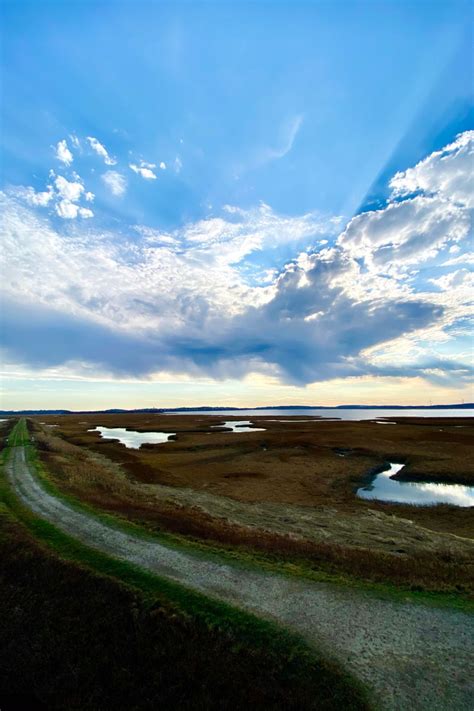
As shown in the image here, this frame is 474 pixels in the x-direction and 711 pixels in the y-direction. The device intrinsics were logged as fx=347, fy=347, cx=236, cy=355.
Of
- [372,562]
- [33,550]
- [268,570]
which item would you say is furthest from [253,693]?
[33,550]

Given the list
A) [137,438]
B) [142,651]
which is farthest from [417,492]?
[137,438]

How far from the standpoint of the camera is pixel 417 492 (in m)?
40.2

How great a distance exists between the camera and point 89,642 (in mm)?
11875

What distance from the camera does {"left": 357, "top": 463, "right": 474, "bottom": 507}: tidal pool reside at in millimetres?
36250

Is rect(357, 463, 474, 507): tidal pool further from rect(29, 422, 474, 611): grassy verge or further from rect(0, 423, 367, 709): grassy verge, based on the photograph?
rect(0, 423, 367, 709): grassy verge

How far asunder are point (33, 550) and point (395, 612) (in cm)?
1762

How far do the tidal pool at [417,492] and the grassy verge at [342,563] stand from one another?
61.9 feet

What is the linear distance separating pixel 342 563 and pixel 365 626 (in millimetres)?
5521

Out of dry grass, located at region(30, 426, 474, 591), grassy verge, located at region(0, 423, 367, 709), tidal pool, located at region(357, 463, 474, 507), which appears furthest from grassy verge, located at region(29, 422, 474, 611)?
tidal pool, located at region(357, 463, 474, 507)

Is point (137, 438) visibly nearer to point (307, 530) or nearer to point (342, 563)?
point (307, 530)

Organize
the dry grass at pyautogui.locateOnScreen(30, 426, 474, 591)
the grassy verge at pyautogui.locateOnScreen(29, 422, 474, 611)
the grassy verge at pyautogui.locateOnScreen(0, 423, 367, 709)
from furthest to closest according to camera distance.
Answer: the dry grass at pyautogui.locateOnScreen(30, 426, 474, 591), the grassy verge at pyautogui.locateOnScreen(29, 422, 474, 611), the grassy verge at pyautogui.locateOnScreen(0, 423, 367, 709)

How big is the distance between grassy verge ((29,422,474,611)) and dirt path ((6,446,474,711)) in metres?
0.85

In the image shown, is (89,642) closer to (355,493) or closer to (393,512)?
(393,512)

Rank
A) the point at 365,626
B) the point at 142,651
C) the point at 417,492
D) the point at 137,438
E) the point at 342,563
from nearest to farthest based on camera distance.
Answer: the point at 142,651, the point at 365,626, the point at 342,563, the point at 417,492, the point at 137,438
